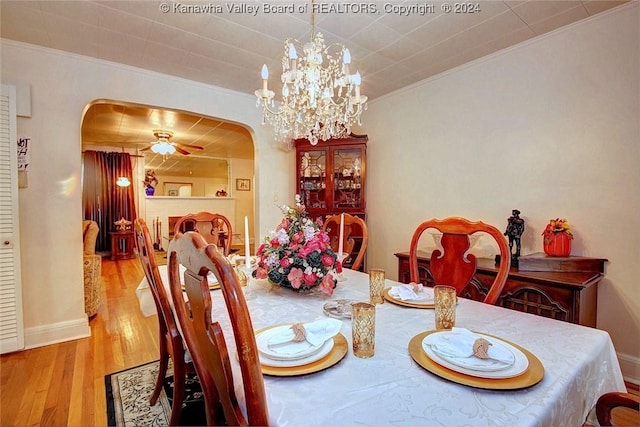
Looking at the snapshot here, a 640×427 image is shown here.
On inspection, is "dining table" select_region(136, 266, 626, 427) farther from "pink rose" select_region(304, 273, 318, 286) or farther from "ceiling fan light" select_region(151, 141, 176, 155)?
"ceiling fan light" select_region(151, 141, 176, 155)

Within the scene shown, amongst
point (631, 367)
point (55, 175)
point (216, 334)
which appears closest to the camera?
point (216, 334)

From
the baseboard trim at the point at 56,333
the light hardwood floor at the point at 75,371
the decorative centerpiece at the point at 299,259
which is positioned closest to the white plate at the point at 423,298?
the decorative centerpiece at the point at 299,259

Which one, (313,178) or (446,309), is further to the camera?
(313,178)

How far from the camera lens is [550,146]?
2.23 m

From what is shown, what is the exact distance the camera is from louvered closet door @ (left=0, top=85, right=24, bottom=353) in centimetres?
219

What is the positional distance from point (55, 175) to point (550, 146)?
152 inches

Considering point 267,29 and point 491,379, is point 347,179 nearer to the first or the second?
point 267,29

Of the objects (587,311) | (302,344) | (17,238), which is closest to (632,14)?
(587,311)

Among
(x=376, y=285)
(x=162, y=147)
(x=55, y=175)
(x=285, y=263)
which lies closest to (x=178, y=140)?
(x=162, y=147)

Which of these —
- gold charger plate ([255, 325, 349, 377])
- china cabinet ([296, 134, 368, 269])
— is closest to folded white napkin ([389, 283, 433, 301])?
gold charger plate ([255, 325, 349, 377])

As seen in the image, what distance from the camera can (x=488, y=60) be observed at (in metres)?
2.54

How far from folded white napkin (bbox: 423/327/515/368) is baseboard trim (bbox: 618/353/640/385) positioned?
6.20 feet

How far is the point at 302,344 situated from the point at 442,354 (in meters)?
0.38

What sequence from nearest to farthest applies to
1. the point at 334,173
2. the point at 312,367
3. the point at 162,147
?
the point at 312,367, the point at 334,173, the point at 162,147
